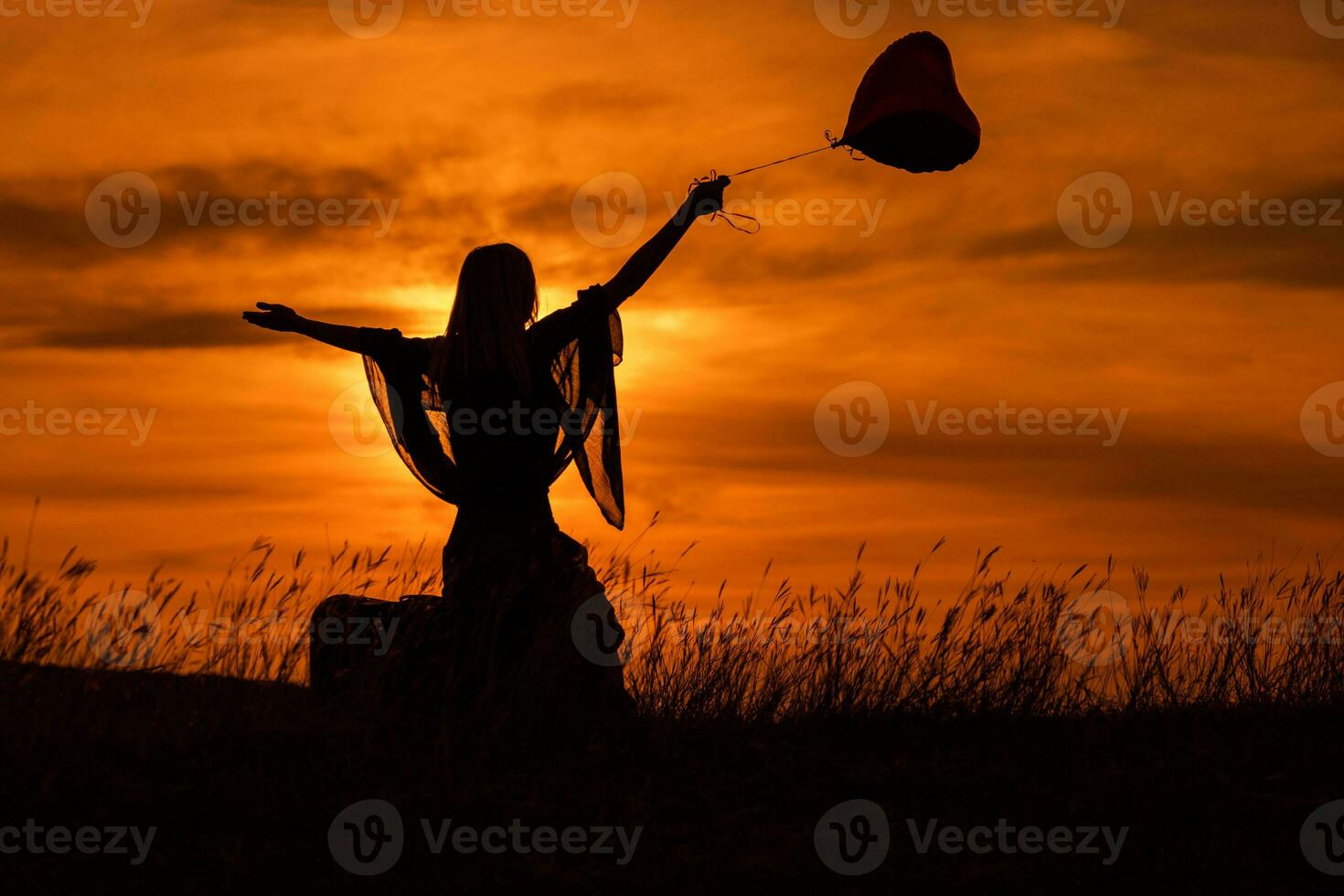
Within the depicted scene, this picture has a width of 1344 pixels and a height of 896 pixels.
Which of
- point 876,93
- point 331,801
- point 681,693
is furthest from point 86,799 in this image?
point 876,93

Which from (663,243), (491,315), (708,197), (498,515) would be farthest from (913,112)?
(498,515)

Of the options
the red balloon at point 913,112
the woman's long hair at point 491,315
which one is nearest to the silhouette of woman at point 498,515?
the woman's long hair at point 491,315

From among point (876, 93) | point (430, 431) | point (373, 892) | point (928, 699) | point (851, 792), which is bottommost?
point (373, 892)

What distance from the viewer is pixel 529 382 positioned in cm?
590

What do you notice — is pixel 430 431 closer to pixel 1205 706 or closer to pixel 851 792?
pixel 851 792

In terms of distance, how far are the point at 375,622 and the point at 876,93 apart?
3.33m

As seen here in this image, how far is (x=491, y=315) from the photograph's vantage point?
19.2 ft

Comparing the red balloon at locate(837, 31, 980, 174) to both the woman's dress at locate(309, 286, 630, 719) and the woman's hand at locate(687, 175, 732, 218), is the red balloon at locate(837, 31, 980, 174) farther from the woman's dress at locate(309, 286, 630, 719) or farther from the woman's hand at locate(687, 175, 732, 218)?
the woman's dress at locate(309, 286, 630, 719)

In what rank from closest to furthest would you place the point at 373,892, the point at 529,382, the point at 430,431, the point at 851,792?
1. the point at 373,892
2. the point at 851,792
3. the point at 529,382
4. the point at 430,431

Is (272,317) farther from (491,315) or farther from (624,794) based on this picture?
(624,794)

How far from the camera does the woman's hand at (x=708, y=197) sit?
19.9 feet

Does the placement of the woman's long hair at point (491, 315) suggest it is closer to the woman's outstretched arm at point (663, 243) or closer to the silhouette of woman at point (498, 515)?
the silhouette of woman at point (498, 515)

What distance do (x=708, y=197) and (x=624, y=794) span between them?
2.56 meters

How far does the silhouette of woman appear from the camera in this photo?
5.89 m
